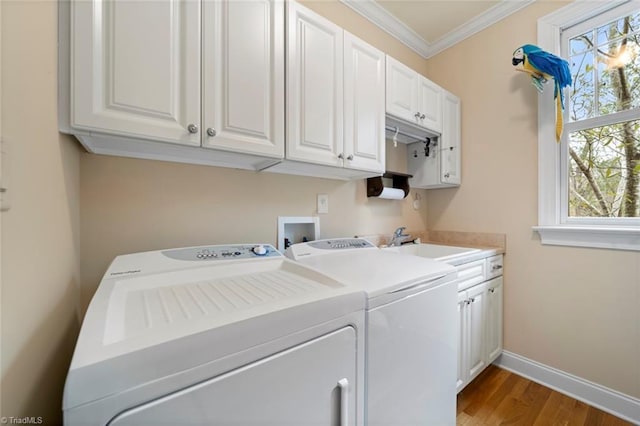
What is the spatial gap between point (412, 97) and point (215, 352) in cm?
202

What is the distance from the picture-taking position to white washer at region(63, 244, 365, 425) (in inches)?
17.2

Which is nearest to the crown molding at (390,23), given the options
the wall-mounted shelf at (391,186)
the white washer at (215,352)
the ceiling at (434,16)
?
the ceiling at (434,16)

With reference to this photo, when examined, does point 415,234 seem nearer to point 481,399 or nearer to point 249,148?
point 481,399

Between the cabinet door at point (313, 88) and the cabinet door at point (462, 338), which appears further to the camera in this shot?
the cabinet door at point (462, 338)

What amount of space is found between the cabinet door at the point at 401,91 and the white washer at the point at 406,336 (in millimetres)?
1086

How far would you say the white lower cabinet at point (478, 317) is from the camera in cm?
159

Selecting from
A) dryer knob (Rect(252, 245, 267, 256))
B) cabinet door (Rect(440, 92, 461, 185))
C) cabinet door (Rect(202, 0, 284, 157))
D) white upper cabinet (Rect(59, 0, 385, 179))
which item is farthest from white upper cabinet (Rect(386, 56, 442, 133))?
dryer knob (Rect(252, 245, 267, 256))

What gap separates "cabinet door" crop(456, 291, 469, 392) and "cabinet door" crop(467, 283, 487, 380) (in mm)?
51

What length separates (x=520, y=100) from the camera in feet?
6.50

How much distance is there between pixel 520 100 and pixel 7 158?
2.81 meters

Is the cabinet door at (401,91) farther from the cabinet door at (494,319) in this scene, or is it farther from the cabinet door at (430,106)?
the cabinet door at (494,319)

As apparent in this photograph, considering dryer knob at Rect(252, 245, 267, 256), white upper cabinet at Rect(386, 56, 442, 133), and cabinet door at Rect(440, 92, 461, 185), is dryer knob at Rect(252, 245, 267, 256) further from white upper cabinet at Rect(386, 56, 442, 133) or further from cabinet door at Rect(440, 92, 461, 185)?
cabinet door at Rect(440, 92, 461, 185)

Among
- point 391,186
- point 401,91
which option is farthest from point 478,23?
point 391,186

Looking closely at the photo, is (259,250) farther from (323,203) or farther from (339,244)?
(323,203)
